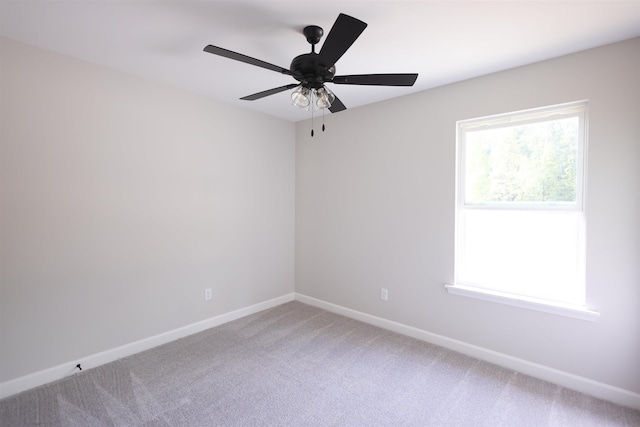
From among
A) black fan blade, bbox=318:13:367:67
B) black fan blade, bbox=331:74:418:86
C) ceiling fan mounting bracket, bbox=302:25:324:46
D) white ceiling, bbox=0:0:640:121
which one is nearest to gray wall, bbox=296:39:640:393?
white ceiling, bbox=0:0:640:121

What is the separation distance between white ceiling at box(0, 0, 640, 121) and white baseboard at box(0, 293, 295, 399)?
7.90 ft

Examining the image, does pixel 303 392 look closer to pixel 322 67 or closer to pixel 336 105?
pixel 336 105

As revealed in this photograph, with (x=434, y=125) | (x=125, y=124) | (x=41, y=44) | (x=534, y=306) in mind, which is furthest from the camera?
(x=434, y=125)

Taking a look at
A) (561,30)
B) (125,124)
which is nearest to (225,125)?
(125,124)

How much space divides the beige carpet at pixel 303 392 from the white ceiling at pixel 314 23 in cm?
249

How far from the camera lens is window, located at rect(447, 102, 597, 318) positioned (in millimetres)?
2285

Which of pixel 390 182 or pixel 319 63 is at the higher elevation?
pixel 319 63

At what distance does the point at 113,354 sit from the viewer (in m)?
2.57

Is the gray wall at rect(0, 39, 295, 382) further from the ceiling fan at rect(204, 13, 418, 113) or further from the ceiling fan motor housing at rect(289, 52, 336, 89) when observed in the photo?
the ceiling fan motor housing at rect(289, 52, 336, 89)

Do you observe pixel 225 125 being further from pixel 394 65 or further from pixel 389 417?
pixel 389 417

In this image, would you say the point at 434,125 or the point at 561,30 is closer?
the point at 561,30

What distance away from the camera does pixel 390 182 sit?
→ 3.20 meters

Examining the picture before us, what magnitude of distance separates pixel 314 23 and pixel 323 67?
0.34 m

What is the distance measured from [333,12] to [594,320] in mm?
2741
